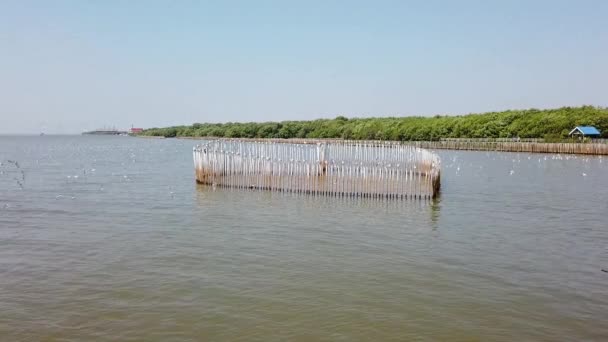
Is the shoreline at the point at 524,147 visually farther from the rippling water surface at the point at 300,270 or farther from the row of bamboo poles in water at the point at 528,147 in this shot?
the rippling water surface at the point at 300,270

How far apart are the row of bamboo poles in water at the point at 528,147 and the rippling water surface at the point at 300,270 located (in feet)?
116

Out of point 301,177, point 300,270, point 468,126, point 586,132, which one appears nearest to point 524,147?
point 586,132

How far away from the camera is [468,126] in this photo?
79.1 m

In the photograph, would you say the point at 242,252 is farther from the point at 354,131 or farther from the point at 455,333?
the point at 354,131

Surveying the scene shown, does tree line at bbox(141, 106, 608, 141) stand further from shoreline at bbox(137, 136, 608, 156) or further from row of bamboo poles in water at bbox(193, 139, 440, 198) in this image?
row of bamboo poles in water at bbox(193, 139, 440, 198)

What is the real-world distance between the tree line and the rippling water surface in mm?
50641

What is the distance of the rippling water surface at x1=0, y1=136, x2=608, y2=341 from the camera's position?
7.46 m

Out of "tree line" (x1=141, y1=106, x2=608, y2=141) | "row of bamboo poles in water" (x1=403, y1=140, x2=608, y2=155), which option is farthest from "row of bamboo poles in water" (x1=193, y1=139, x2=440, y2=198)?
"tree line" (x1=141, y1=106, x2=608, y2=141)

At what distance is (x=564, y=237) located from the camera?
1351 centimetres

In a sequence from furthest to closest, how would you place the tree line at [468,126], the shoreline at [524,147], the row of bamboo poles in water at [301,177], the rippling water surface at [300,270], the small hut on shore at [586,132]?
1. the tree line at [468,126]
2. the small hut on shore at [586,132]
3. the shoreline at [524,147]
4. the row of bamboo poles in water at [301,177]
5. the rippling water surface at [300,270]

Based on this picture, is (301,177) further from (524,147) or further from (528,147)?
(524,147)

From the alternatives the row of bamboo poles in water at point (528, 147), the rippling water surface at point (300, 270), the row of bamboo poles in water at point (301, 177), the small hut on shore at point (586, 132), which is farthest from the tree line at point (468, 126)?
the rippling water surface at point (300, 270)

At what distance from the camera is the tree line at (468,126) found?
6400 centimetres

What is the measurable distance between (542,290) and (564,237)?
518cm
